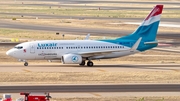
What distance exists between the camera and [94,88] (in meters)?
54.3

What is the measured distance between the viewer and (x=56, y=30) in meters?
123

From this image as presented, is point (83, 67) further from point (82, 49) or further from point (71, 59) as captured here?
point (82, 49)

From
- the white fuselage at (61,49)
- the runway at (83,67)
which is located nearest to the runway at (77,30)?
the white fuselage at (61,49)

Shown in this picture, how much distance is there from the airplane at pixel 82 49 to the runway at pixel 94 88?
17.6 metres

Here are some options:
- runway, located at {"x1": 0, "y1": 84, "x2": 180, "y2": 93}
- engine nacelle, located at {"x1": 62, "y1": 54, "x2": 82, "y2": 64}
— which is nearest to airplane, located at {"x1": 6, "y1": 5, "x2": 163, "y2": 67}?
engine nacelle, located at {"x1": 62, "y1": 54, "x2": 82, "y2": 64}

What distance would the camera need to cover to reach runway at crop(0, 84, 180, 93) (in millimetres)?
52969

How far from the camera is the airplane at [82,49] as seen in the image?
7350cm

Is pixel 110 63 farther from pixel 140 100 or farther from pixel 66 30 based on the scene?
pixel 66 30

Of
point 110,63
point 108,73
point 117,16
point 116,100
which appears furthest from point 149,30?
point 117,16

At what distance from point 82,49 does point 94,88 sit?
20.2 m

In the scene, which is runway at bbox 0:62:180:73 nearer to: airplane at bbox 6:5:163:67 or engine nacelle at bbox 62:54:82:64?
engine nacelle at bbox 62:54:82:64

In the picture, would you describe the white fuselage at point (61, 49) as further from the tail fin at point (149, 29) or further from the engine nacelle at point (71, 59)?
the tail fin at point (149, 29)

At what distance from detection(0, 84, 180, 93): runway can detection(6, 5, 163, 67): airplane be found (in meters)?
17.6

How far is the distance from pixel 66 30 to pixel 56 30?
198 cm
